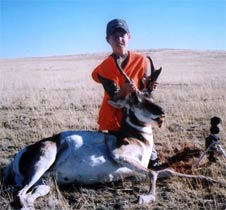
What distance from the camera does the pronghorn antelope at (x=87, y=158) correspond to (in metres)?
5.69

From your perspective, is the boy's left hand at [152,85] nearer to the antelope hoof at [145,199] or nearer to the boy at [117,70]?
the boy at [117,70]

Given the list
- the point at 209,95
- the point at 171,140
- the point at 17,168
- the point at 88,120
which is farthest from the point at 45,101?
the point at 17,168

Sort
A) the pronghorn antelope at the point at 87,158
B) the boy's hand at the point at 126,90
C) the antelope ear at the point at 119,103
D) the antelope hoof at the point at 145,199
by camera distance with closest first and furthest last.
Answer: the antelope hoof at the point at 145,199 < the pronghorn antelope at the point at 87,158 < the boy's hand at the point at 126,90 < the antelope ear at the point at 119,103

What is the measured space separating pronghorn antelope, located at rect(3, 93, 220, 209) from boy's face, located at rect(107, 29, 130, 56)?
3.15 feet

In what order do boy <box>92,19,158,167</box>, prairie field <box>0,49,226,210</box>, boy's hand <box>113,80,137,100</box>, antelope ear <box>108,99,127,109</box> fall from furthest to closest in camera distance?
boy <box>92,19,158,167</box>, antelope ear <box>108,99,127,109</box>, boy's hand <box>113,80,137,100</box>, prairie field <box>0,49,226,210</box>

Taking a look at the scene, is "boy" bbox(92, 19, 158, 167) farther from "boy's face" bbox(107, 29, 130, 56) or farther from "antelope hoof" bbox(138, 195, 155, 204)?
"antelope hoof" bbox(138, 195, 155, 204)

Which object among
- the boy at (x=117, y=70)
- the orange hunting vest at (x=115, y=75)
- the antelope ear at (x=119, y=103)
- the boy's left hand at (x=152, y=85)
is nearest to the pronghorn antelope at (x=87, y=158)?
the antelope ear at (x=119, y=103)

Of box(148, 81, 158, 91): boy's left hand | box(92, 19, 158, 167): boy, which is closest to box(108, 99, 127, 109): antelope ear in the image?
box(92, 19, 158, 167): boy

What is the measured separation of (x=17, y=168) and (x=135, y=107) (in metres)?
1.78

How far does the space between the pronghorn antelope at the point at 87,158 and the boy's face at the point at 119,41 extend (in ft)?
3.15

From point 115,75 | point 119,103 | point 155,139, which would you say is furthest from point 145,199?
point 155,139

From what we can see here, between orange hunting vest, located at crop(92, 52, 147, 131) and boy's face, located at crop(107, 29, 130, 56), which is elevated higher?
boy's face, located at crop(107, 29, 130, 56)

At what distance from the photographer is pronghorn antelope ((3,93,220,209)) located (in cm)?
569

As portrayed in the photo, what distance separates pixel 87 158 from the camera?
18.9 ft
